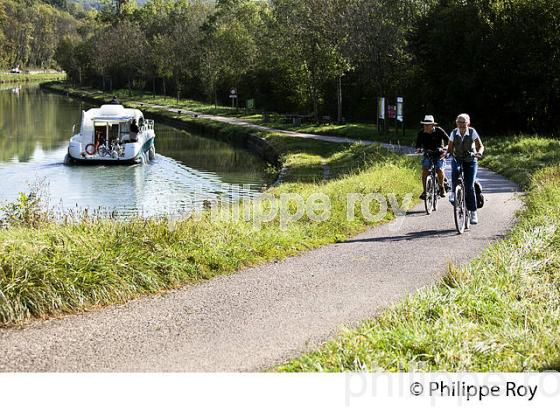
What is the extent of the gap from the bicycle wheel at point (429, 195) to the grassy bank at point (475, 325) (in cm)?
429

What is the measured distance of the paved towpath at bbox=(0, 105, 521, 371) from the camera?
6586 mm

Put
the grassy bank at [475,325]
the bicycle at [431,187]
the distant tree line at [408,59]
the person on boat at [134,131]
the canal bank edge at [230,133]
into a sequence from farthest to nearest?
the person on boat at [134,131] → the canal bank edge at [230,133] → the distant tree line at [408,59] → the bicycle at [431,187] → the grassy bank at [475,325]

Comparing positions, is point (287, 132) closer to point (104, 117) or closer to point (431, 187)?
point (104, 117)

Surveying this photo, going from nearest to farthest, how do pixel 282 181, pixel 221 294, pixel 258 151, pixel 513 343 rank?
pixel 513 343, pixel 221 294, pixel 282 181, pixel 258 151

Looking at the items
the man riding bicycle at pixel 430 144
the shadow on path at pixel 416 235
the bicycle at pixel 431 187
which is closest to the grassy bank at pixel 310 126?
the bicycle at pixel 431 187

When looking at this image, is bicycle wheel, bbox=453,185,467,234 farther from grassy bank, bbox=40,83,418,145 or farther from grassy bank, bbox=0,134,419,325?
grassy bank, bbox=40,83,418,145

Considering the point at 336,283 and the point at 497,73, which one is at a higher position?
the point at 497,73

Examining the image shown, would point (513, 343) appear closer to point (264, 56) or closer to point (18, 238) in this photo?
point (18, 238)

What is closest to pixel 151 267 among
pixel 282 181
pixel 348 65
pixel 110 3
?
pixel 282 181

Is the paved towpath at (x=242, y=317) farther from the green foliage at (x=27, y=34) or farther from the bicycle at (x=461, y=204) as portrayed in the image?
the green foliage at (x=27, y=34)

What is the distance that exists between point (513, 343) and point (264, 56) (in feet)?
169

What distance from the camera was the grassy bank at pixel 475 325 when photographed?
605 centimetres

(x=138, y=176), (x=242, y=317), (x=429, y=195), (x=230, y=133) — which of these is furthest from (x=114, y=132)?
(x=242, y=317)

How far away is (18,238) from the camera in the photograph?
940cm
